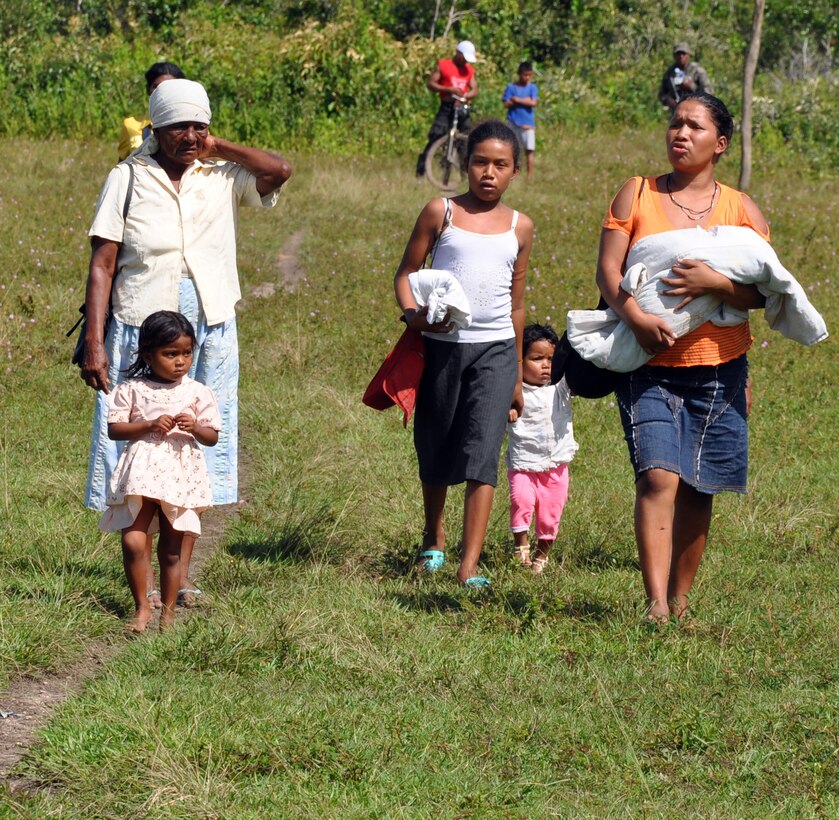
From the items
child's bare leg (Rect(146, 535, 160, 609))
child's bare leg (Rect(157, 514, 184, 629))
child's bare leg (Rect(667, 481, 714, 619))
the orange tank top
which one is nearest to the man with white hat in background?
the orange tank top

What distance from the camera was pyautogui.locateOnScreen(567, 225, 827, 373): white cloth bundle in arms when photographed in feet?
16.9

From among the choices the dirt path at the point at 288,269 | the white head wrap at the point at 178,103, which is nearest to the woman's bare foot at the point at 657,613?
the white head wrap at the point at 178,103

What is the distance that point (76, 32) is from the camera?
2731 centimetres

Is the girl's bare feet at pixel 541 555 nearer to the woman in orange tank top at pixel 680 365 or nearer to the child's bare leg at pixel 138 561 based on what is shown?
the woman in orange tank top at pixel 680 365

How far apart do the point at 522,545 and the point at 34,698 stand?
2.75 meters

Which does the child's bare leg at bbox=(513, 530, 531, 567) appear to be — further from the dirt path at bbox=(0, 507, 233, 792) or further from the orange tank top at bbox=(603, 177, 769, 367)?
the dirt path at bbox=(0, 507, 233, 792)

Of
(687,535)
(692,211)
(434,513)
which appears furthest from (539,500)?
(692,211)

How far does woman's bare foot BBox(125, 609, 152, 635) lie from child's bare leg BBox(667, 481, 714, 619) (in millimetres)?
2039

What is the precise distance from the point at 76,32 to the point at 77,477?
854 inches

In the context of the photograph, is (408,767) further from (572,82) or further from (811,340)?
(572,82)

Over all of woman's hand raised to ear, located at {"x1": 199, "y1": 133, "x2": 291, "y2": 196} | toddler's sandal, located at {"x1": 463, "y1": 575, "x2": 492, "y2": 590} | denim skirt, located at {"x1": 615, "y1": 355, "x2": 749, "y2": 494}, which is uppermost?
woman's hand raised to ear, located at {"x1": 199, "y1": 133, "x2": 291, "y2": 196}

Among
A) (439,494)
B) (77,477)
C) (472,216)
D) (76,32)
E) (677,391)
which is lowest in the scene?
(77,477)

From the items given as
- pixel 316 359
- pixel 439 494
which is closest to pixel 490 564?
pixel 439 494

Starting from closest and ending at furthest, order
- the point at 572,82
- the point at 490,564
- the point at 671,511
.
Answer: the point at 671,511
the point at 490,564
the point at 572,82
